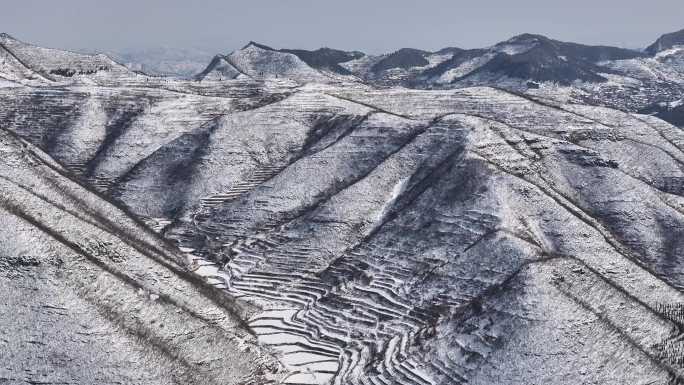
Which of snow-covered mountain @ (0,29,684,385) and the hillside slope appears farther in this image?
snow-covered mountain @ (0,29,684,385)

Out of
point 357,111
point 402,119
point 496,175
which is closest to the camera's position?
point 496,175

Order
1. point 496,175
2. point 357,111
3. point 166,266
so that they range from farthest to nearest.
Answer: point 357,111 < point 496,175 < point 166,266

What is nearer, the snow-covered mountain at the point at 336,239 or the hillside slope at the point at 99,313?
the hillside slope at the point at 99,313

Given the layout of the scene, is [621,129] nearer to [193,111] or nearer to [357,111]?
[357,111]

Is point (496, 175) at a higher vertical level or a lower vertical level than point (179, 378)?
higher

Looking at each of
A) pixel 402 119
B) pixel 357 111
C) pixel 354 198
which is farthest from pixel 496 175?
pixel 357 111

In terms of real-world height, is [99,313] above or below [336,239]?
above

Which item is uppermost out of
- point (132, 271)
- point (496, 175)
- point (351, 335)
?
point (496, 175)

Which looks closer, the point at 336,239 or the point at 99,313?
the point at 99,313
